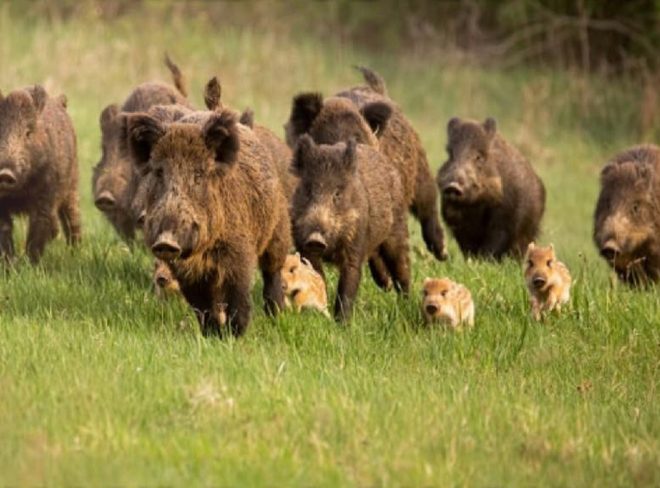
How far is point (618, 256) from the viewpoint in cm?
1320

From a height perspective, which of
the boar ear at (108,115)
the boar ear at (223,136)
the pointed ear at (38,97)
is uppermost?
the boar ear at (223,136)

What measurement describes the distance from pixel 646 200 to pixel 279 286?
430cm

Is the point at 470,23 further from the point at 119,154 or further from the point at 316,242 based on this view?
the point at 316,242

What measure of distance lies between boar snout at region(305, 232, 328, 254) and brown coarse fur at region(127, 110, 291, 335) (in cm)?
43

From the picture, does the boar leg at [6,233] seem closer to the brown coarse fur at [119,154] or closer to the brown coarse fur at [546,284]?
the brown coarse fur at [119,154]

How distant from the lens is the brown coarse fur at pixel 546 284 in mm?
10516

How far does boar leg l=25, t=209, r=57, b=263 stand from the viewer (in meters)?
11.9

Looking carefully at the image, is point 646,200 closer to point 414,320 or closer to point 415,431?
point 414,320

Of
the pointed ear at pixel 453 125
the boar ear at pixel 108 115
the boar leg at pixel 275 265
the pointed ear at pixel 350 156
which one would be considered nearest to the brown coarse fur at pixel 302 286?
the boar leg at pixel 275 265

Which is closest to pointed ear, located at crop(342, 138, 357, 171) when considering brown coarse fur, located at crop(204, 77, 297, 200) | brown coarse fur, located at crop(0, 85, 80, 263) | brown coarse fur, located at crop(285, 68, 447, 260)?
brown coarse fur, located at crop(204, 77, 297, 200)

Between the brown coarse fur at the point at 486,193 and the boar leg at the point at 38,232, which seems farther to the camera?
the brown coarse fur at the point at 486,193

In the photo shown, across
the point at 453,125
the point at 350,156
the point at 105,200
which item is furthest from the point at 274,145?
the point at 453,125

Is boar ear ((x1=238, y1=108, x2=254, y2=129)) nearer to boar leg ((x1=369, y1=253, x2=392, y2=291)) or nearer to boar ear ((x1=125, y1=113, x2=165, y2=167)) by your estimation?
boar ear ((x1=125, y1=113, x2=165, y2=167))

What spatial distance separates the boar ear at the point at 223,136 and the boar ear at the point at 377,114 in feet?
11.3
